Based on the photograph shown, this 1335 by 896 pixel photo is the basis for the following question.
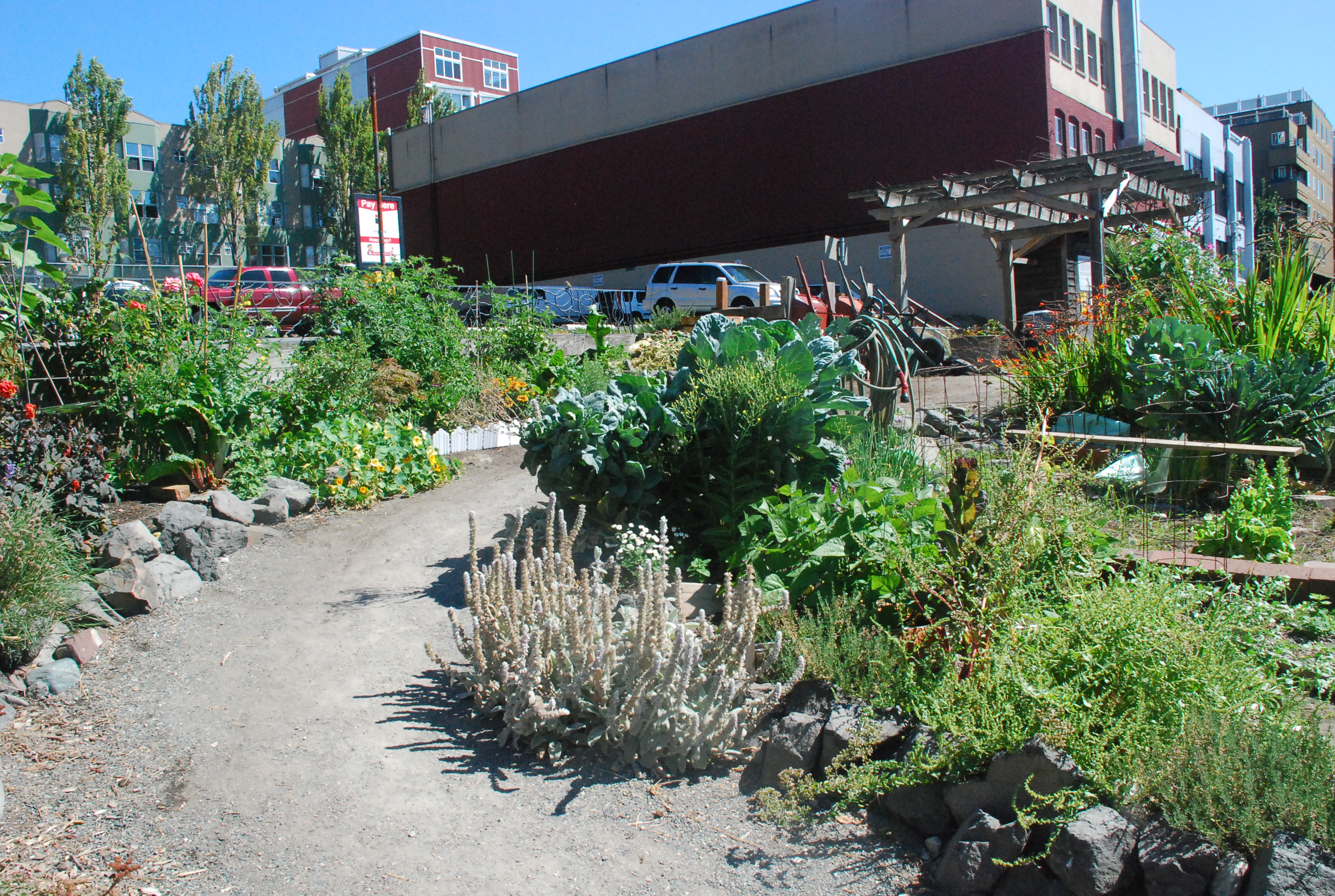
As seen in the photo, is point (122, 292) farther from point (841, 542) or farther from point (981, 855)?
point (981, 855)

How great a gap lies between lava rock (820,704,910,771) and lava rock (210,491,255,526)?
4.12 m

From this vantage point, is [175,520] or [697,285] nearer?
[175,520]

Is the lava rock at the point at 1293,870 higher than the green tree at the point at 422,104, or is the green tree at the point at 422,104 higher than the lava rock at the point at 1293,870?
the green tree at the point at 422,104

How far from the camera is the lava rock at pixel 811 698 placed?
3311 millimetres

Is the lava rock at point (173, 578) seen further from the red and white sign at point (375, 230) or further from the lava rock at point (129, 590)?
the red and white sign at point (375, 230)

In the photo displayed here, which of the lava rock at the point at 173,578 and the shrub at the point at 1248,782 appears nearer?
the shrub at the point at 1248,782

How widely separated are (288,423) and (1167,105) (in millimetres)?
35463

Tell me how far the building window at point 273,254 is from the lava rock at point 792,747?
1980 inches

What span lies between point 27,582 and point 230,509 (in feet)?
5.53

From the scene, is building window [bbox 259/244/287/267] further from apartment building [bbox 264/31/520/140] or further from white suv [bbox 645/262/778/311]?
white suv [bbox 645/262/778/311]

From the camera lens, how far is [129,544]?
16.5ft

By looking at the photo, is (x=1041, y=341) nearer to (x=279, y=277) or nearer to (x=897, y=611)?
(x=897, y=611)

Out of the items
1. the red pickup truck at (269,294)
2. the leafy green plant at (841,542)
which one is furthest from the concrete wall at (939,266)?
the leafy green plant at (841,542)

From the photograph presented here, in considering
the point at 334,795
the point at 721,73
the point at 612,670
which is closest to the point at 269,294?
the point at 334,795
